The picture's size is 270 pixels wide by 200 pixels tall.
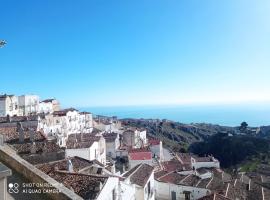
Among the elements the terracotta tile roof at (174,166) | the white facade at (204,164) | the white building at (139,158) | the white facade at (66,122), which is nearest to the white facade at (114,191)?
the white building at (139,158)

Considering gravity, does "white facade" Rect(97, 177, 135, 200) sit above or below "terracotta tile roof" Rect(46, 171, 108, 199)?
below

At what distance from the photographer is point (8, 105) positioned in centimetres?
6138

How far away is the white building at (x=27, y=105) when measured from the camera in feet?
221

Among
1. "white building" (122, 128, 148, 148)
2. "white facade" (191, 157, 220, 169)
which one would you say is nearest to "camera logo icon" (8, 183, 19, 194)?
"white facade" (191, 157, 220, 169)

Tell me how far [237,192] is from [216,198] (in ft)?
34.0

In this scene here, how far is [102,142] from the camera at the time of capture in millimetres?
45656

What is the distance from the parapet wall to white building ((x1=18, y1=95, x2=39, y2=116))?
194 ft

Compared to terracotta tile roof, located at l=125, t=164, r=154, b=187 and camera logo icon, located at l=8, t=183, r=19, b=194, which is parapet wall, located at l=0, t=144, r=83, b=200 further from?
terracotta tile roof, located at l=125, t=164, r=154, b=187

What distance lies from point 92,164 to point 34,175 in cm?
1695

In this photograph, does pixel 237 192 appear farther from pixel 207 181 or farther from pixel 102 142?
pixel 102 142

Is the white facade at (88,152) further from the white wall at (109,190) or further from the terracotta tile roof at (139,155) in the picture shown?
the white wall at (109,190)

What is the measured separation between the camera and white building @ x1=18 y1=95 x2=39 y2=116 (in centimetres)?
6724

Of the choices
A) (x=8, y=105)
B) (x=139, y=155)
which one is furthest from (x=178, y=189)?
(x=8, y=105)

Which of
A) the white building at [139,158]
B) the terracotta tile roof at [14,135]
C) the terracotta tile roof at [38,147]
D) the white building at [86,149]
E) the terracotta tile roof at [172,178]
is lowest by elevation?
the terracotta tile roof at [172,178]
